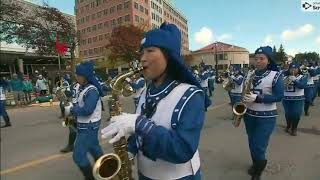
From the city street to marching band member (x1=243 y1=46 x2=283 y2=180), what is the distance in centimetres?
64

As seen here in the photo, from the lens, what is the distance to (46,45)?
30.1 m

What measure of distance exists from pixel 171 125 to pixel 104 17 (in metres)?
82.5

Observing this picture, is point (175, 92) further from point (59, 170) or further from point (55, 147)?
point (55, 147)

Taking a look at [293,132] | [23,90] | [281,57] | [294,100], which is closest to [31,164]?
[293,132]

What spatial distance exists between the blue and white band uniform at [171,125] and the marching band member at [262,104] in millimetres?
2923

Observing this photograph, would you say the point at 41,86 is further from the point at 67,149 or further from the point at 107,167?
the point at 107,167

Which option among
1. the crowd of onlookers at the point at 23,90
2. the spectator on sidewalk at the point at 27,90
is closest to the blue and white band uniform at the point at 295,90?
the crowd of onlookers at the point at 23,90

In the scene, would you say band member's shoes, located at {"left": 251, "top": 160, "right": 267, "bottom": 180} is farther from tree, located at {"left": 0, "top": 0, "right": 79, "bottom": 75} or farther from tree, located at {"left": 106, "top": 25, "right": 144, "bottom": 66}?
tree, located at {"left": 106, "top": 25, "right": 144, "bottom": 66}

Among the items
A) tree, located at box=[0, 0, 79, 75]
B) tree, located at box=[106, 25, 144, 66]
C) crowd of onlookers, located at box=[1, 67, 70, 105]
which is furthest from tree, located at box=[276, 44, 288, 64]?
tree, located at box=[106, 25, 144, 66]

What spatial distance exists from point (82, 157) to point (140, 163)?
266 cm

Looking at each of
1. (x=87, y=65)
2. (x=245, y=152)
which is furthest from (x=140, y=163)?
(x=245, y=152)

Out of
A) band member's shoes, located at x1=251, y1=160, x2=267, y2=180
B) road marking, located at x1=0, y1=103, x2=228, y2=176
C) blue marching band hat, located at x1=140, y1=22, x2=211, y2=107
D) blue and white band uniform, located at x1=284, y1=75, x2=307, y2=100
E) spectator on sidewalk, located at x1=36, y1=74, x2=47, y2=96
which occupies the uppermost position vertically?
blue marching band hat, located at x1=140, y1=22, x2=211, y2=107

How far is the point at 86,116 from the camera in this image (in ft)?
17.9

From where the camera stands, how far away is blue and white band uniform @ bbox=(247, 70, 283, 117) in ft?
18.0
